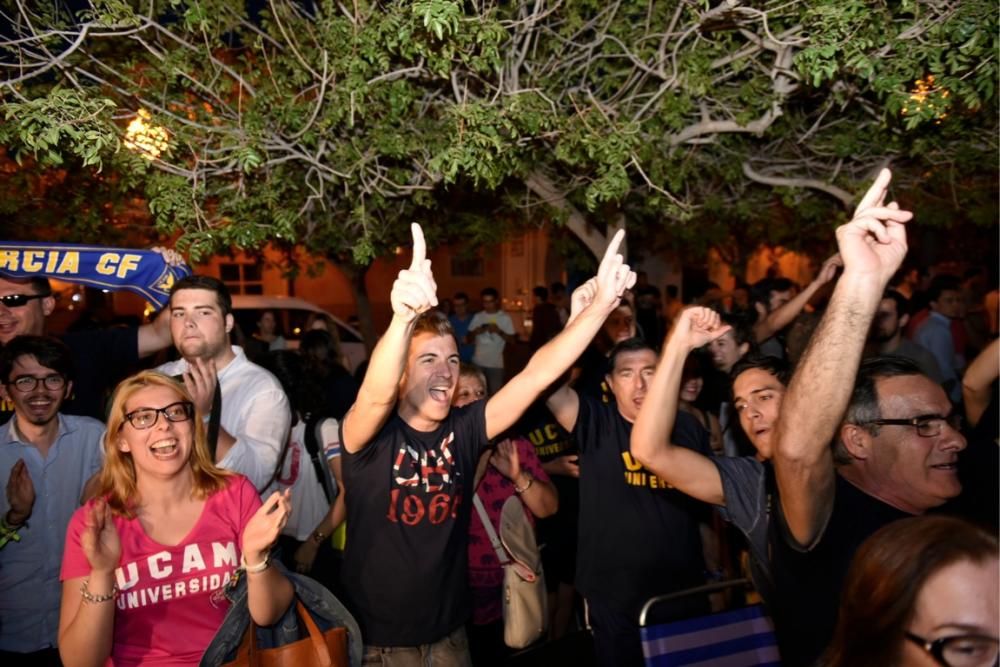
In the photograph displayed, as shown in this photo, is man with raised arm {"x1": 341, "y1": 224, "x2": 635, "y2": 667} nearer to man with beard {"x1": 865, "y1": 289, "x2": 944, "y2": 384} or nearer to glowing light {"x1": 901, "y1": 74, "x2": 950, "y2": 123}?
glowing light {"x1": 901, "y1": 74, "x2": 950, "y2": 123}

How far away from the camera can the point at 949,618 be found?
1.65m

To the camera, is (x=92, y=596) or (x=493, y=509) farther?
(x=493, y=509)

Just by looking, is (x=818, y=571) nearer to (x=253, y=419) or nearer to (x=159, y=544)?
(x=159, y=544)

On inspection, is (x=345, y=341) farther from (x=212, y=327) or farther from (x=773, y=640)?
(x=773, y=640)

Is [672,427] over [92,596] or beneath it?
over

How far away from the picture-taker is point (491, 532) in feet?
→ 13.6

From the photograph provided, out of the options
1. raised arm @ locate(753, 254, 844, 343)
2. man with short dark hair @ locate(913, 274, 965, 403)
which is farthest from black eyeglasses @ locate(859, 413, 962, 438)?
man with short dark hair @ locate(913, 274, 965, 403)

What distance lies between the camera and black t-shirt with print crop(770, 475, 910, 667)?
7.61 ft

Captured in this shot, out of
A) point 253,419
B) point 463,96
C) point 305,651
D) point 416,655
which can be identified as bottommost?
point 416,655

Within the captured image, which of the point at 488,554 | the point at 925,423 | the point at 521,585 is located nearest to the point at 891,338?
the point at 488,554

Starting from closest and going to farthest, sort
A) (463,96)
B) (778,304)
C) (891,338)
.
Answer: (463,96), (891,338), (778,304)

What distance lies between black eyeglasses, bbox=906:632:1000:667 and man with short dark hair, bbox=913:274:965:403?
658 centimetres

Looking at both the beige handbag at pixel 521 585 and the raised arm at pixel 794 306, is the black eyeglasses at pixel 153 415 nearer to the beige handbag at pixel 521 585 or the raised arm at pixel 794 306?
the beige handbag at pixel 521 585

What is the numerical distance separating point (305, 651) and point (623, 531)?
1.79 metres
